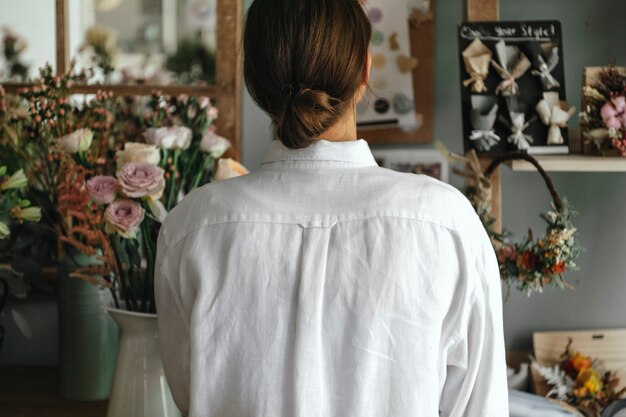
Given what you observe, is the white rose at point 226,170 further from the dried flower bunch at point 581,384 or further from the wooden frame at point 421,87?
the dried flower bunch at point 581,384

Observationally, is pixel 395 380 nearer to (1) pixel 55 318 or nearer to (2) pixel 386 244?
(2) pixel 386 244

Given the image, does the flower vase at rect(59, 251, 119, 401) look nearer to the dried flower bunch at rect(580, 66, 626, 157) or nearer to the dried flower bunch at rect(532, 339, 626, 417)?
the dried flower bunch at rect(532, 339, 626, 417)

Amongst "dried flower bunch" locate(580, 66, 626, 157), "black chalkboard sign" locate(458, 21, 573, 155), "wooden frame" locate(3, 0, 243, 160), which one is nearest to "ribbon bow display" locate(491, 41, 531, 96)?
"black chalkboard sign" locate(458, 21, 573, 155)

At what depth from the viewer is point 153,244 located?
64.3 inches

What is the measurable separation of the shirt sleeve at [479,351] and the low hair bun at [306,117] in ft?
0.81

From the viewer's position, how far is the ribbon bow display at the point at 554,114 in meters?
1.85

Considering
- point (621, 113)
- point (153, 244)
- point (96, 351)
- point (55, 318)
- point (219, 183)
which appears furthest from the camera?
point (55, 318)

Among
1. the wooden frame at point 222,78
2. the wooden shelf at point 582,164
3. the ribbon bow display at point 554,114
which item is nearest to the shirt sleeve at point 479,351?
the wooden shelf at point 582,164

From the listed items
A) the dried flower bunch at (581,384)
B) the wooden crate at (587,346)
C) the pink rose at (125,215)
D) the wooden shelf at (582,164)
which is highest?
the wooden shelf at (582,164)

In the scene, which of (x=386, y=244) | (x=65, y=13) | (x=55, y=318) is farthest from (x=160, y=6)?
(x=386, y=244)

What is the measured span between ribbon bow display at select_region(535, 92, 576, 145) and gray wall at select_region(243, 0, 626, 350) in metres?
0.22

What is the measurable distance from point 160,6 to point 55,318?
86 cm

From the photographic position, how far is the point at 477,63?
1.86m

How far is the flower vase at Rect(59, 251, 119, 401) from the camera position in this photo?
192cm
